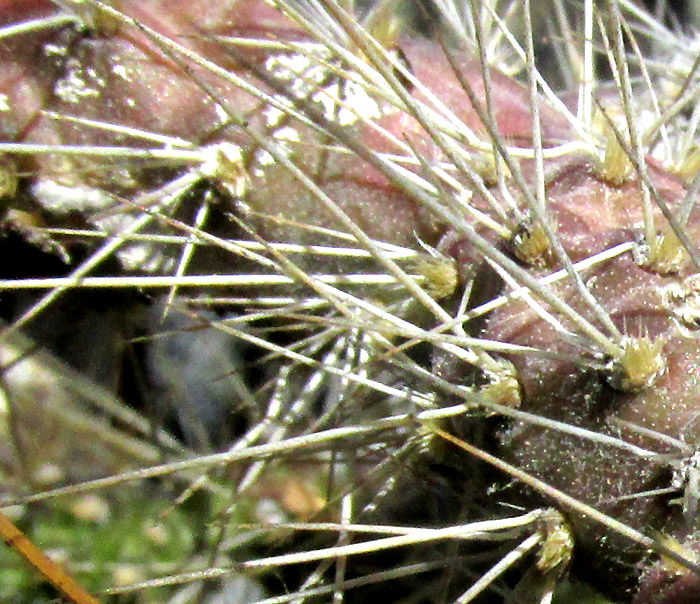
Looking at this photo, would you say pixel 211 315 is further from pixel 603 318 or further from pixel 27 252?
pixel 603 318

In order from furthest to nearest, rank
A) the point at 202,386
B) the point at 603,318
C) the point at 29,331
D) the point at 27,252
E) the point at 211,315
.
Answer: the point at 202,386, the point at 211,315, the point at 29,331, the point at 27,252, the point at 603,318

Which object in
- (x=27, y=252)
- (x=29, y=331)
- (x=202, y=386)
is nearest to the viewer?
(x=27, y=252)

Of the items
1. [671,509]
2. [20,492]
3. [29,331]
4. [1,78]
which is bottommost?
[671,509]

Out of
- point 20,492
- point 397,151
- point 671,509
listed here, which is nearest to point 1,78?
point 397,151

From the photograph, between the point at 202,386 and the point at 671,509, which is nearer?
the point at 671,509

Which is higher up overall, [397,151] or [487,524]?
[397,151]

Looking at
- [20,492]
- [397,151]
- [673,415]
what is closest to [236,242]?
[397,151]

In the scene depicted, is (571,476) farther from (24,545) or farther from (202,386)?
(202,386)
